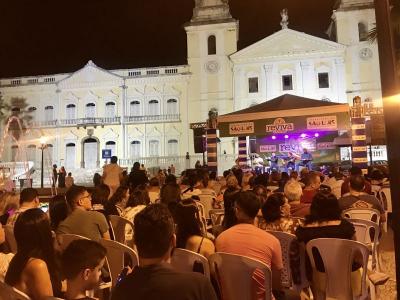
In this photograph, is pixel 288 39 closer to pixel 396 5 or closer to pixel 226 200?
pixel 396 5

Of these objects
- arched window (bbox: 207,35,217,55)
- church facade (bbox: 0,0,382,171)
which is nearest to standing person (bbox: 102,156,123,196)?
church facade (bbox: 0,0,382,171)

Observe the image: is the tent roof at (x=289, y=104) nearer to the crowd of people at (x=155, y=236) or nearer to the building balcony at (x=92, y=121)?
the crowd of people at (x=155, y=236)

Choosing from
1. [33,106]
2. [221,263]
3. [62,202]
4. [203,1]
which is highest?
[203,1]

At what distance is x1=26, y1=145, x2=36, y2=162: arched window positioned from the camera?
38906 mm

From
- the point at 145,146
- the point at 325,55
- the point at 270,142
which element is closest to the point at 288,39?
the point at 325,55

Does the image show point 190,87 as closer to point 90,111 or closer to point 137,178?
point 90,111

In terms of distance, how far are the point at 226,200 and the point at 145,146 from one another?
3293 centimetres

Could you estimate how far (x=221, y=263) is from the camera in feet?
11.1

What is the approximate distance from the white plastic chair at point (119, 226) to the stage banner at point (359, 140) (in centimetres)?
968

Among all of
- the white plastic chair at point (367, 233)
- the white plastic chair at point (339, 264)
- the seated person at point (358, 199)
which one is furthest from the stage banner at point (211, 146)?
the white plastic chair at point (339, 264)

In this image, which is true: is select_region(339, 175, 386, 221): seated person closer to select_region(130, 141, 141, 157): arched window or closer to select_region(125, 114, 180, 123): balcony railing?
select_region(125, 114, 180, 123): balcony railing

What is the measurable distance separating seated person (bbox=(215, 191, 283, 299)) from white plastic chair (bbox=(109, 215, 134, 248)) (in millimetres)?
2447

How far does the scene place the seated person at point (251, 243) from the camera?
11.6ft

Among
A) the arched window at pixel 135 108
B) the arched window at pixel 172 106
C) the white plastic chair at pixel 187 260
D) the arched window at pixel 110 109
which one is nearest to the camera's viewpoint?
the white plastic chair at pixel 187 260
